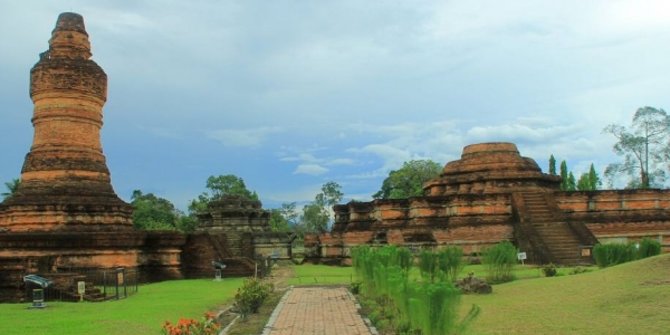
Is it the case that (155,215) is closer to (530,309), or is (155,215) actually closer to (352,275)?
(352,275)

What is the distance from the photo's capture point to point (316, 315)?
492 inches

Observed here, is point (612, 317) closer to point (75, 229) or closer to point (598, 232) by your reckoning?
point (75, 229)

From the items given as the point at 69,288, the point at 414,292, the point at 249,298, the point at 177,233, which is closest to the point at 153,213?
the point at 177,233

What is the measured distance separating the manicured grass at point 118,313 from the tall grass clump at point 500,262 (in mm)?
6462

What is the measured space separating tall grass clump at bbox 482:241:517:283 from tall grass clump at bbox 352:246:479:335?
1.38 meters

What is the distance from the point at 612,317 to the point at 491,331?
6.34 ft

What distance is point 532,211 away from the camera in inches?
1028

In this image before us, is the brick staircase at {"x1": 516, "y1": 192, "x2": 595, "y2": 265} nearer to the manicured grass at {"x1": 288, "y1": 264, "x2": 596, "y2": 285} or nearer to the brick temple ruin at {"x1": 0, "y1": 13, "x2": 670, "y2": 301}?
the brick temple ruin at {"x1": 0, "y1": 13, "x2": 670, "y2": 301}

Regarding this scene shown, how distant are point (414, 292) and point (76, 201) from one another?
1465cm

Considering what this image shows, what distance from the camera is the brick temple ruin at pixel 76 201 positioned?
63.2 ft

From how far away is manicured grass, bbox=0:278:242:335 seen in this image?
1073 centimetres

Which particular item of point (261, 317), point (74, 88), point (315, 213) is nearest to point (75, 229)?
point (74, 88)

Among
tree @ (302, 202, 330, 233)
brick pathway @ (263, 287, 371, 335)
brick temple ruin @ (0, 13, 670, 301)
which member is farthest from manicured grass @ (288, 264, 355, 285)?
→ tree @ (302, 202, 330, 233)

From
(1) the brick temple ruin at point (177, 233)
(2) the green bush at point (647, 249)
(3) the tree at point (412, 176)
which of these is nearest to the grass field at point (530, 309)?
(1) the brick temple ruin at point (177, 233)
